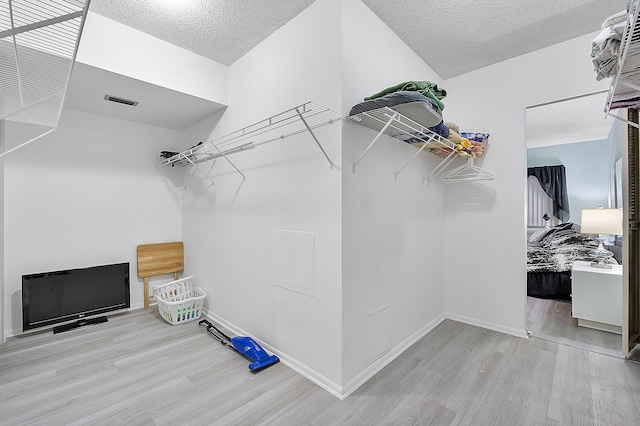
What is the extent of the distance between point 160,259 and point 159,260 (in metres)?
0.02

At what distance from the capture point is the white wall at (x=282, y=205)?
5.97ft

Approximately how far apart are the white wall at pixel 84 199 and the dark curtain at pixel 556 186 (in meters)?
6.73

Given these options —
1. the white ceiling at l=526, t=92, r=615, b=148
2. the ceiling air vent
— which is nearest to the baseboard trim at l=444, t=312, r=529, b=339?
the white ceiling at l=526, t=92, r=615, b=148

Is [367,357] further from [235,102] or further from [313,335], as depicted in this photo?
[235,102]

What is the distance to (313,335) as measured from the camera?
6.29 ft

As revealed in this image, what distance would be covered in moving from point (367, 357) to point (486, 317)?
151 cm

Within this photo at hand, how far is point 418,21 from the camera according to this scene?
211 centimetres

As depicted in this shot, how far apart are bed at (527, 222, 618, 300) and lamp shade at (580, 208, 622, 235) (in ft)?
2.62

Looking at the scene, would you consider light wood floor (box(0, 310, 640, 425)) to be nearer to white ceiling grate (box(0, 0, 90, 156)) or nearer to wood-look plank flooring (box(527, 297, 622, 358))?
wood-look plank flooring (box(527, 297, 622, 358))

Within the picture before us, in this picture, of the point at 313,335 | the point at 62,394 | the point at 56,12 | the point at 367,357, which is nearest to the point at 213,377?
the point at 313,335

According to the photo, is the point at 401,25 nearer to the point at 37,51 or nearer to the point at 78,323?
the point at 37,51

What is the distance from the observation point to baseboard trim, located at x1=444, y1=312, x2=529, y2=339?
2.53 metres

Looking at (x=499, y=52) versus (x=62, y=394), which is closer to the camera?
(x=62, y=394)

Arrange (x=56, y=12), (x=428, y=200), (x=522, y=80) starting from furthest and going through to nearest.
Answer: (x=428, y=200), (x=522, y=80), (x=56, y=12)
